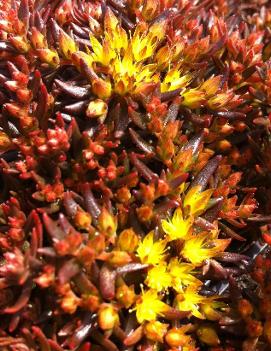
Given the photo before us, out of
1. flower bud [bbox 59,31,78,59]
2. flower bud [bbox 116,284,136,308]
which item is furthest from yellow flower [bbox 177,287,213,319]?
flower bud [bbox 59,31,78,59]

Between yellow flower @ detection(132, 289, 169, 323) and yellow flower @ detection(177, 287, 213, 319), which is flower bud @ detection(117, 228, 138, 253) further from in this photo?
yellow flower @ detection(177, 287, 213, 319)

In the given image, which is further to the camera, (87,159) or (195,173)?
(195,173)

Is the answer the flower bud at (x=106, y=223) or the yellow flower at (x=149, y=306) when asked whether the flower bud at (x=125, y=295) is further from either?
the flower bud at (x=106, y=223)

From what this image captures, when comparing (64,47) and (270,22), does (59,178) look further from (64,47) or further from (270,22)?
(270,22)

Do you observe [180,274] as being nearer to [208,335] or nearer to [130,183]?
[208,335]

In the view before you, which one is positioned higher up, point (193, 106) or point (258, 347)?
point (193, 106)

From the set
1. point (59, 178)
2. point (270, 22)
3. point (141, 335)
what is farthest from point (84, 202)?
point (270, 22)

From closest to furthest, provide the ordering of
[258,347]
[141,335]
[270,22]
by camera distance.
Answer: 1. [141,335]
2. [258,347]
3. [270,22]
